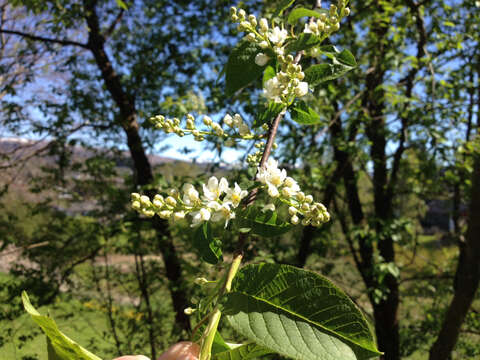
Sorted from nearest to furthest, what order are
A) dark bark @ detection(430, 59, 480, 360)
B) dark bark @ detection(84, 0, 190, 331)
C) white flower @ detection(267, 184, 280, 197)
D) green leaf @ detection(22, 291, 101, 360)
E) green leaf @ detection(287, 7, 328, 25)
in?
green leaf @ detection(22, 291, 101, 360) → white flower @ detection(267, 184, 280, 197) → green leaf @ detection(287, 7, 328, 25) → dark bark @ detection(430, 59, 480, 360) → dark bark @ detection(84, 0, 190, 331)

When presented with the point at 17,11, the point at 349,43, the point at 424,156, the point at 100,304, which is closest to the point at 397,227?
the point at 424,156

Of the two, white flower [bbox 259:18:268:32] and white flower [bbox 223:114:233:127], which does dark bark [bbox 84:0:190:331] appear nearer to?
white flower [bbox 223:114:233:127]

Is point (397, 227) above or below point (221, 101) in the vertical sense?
below

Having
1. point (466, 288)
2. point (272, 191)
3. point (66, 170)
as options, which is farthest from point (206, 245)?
point (66, 170)

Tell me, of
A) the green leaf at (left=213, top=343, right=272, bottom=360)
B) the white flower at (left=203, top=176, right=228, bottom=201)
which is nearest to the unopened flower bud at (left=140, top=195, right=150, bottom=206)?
the white flower at (left=203, top=176, right=228, bottom=201)

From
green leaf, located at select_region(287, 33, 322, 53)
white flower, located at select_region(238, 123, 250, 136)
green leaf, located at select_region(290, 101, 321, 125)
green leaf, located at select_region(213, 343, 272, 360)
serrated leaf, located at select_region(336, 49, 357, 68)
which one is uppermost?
green leaf, located at select_region(287, 33, 322, 53)

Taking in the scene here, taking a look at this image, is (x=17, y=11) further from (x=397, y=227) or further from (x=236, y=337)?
(x=397, y=227)

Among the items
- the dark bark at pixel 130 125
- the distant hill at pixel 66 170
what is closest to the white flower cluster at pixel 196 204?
the dark bark at pixel 130 125

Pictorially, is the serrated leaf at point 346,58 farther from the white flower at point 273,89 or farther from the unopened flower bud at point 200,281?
the unopened flower bud at point 200,281
